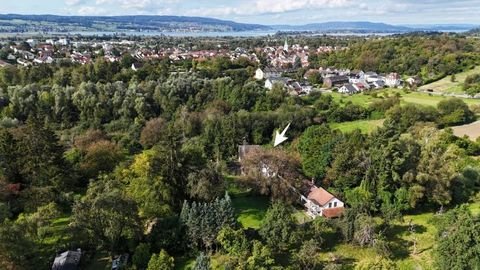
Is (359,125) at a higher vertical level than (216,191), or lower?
lower

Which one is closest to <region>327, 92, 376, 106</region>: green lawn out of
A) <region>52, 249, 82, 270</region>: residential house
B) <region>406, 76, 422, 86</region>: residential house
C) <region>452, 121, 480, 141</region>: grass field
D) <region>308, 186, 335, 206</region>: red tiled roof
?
<region>406, 76, 422, 86</region>: residential house

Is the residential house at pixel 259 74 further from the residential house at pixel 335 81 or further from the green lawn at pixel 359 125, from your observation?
the green lawn at pixel 359 125

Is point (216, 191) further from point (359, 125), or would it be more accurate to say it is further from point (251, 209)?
point (359, 125)

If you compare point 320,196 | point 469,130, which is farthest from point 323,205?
point 469,130

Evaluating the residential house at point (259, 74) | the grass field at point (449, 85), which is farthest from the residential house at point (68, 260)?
the grass field at point (449, 85)

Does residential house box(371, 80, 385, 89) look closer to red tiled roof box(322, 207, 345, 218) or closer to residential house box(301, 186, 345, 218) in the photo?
residential house box(301, 186, 345, 218)
